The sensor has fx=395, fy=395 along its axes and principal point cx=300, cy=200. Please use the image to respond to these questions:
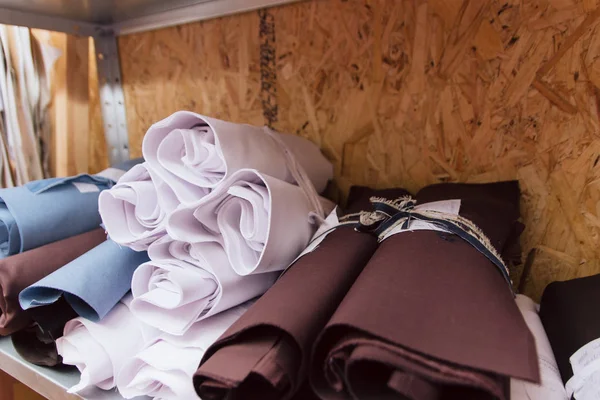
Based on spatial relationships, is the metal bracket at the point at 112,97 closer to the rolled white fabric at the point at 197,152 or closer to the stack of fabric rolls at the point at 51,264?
the stack of fabric rolls at the point at 51,264

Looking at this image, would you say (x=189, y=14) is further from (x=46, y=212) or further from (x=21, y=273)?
(x=21, y=273)

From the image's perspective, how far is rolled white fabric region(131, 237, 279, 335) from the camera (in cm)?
44

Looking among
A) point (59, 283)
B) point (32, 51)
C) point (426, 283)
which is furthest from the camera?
point (32, 51)

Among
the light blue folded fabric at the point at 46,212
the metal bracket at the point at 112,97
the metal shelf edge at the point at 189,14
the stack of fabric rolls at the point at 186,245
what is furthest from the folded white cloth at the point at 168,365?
the metal bracket at the point at 112,97

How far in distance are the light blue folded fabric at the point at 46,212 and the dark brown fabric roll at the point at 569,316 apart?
2.36ft

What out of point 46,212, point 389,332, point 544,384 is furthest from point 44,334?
point 544,384

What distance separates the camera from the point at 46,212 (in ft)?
2.04

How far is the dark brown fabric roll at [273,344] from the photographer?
0.33 m

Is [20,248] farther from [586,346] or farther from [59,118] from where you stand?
[586,346]

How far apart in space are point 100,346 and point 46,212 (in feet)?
0.88

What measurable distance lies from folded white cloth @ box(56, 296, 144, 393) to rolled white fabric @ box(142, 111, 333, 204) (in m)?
0.18

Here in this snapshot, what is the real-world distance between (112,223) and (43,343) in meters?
0.19

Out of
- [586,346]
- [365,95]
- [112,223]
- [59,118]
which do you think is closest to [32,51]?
[59,118]

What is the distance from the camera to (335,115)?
0.78m
